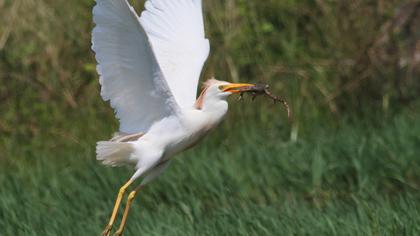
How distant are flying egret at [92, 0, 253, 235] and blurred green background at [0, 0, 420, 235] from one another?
0.39 meters

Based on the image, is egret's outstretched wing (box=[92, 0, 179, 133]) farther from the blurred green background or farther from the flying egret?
the blurred green background

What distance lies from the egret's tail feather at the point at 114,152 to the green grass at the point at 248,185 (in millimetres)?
372

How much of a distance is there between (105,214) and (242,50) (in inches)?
115

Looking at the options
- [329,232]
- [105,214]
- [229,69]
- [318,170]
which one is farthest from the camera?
[229,69]

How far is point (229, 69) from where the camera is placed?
27.6 ft

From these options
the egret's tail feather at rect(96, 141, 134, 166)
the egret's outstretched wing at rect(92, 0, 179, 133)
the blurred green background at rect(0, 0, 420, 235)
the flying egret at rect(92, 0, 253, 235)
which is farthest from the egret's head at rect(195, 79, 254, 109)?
the blurred green background at rect(0, 0, 420, 235)

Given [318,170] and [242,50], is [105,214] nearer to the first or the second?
[318,170]

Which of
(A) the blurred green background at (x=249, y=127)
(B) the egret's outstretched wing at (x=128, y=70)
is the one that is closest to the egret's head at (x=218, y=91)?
(B) the egret's outstretched wing at (x=128, y=70)

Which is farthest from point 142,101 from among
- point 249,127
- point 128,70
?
point 249,127

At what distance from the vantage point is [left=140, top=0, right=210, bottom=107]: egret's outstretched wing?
5.70 m

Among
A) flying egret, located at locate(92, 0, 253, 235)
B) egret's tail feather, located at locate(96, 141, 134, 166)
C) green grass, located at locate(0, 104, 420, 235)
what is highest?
flying egret, located at locate(92, 0, 253, 235)

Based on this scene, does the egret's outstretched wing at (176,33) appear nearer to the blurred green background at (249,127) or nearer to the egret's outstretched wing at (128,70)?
the egret's outstretched wing at (128,70)

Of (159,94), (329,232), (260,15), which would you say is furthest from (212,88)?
(260,15)

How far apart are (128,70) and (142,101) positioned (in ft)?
0.70
